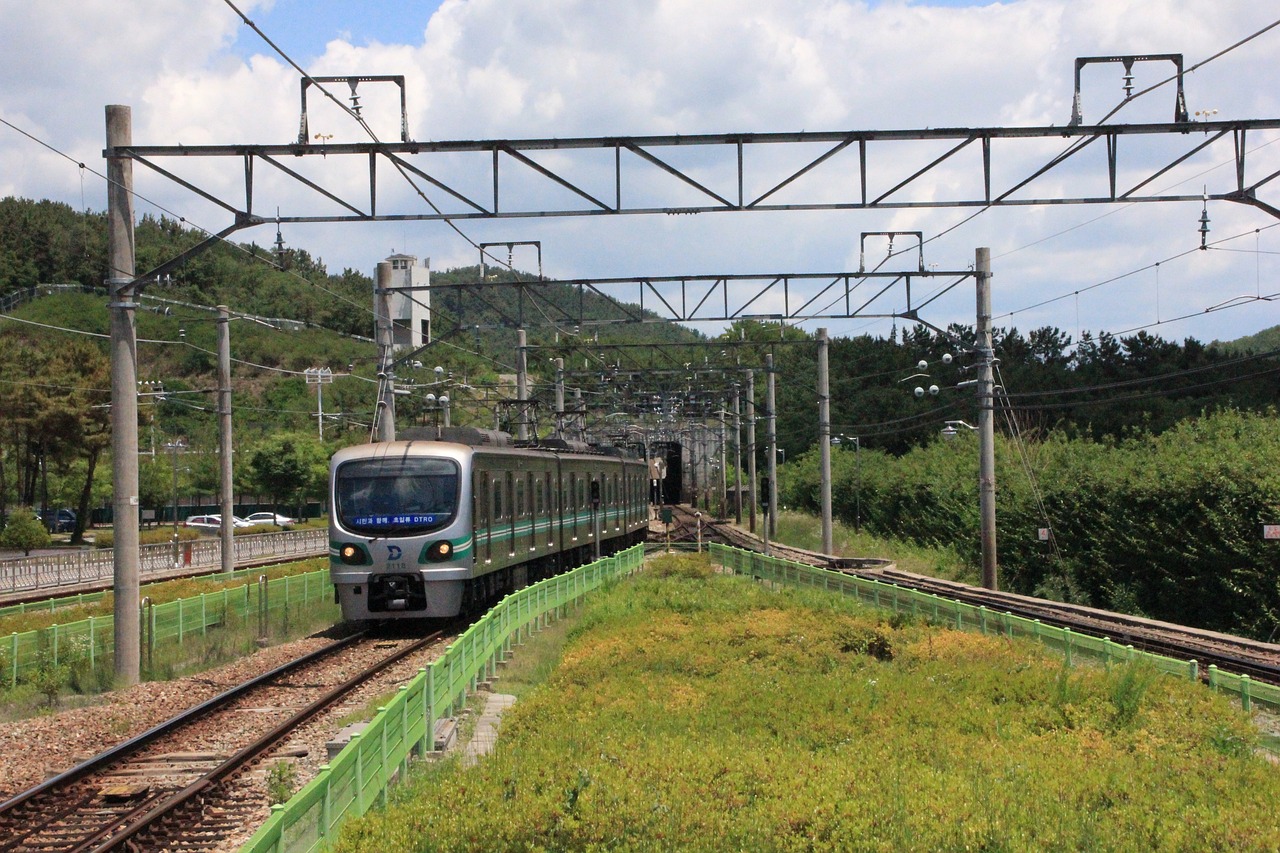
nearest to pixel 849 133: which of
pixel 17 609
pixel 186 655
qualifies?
pixel 186 655

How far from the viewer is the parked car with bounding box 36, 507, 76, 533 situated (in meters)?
72.2

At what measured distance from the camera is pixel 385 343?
27000mm

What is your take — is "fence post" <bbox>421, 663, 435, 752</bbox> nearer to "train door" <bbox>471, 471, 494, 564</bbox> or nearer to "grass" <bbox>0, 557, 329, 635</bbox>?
"train door" <bbox>471, 471, 494, 564</bbox>

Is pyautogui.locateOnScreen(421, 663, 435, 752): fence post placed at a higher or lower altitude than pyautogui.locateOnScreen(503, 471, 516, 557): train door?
lower

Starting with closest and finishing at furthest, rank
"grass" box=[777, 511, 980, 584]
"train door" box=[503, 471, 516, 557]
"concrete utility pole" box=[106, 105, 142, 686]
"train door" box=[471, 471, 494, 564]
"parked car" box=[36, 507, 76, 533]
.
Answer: "concrete utility pole" box=[106, 105, 142, 686] < "train door" box=[471, 471, 494, 564] < "train door" box=[503, 471, 516, 557] < "grass" box=[777, 511, 980, 584] < "parked car" box=[36, 507, 76, 533]

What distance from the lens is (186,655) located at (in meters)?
19.5

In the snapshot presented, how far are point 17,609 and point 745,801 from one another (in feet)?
75.1

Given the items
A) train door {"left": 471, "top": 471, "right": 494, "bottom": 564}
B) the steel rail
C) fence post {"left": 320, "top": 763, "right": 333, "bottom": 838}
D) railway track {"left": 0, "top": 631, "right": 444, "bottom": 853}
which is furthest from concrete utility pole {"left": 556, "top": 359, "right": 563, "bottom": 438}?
fence post {"left": 320, "top": 763, "right": 333, "bottom": 838}

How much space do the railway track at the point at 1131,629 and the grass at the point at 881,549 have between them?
6.92 ft

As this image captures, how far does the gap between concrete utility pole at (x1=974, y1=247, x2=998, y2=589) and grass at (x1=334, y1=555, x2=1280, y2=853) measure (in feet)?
42.3

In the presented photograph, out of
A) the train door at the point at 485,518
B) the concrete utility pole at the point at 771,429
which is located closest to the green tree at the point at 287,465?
the concrete utility pole at the point at 771,429

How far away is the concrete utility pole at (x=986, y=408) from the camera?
95.5ft

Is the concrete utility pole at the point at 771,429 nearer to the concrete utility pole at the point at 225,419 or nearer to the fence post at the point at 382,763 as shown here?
the concrete utility pole at the point at 225,419

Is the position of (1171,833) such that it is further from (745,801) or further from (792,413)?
(792,413)
